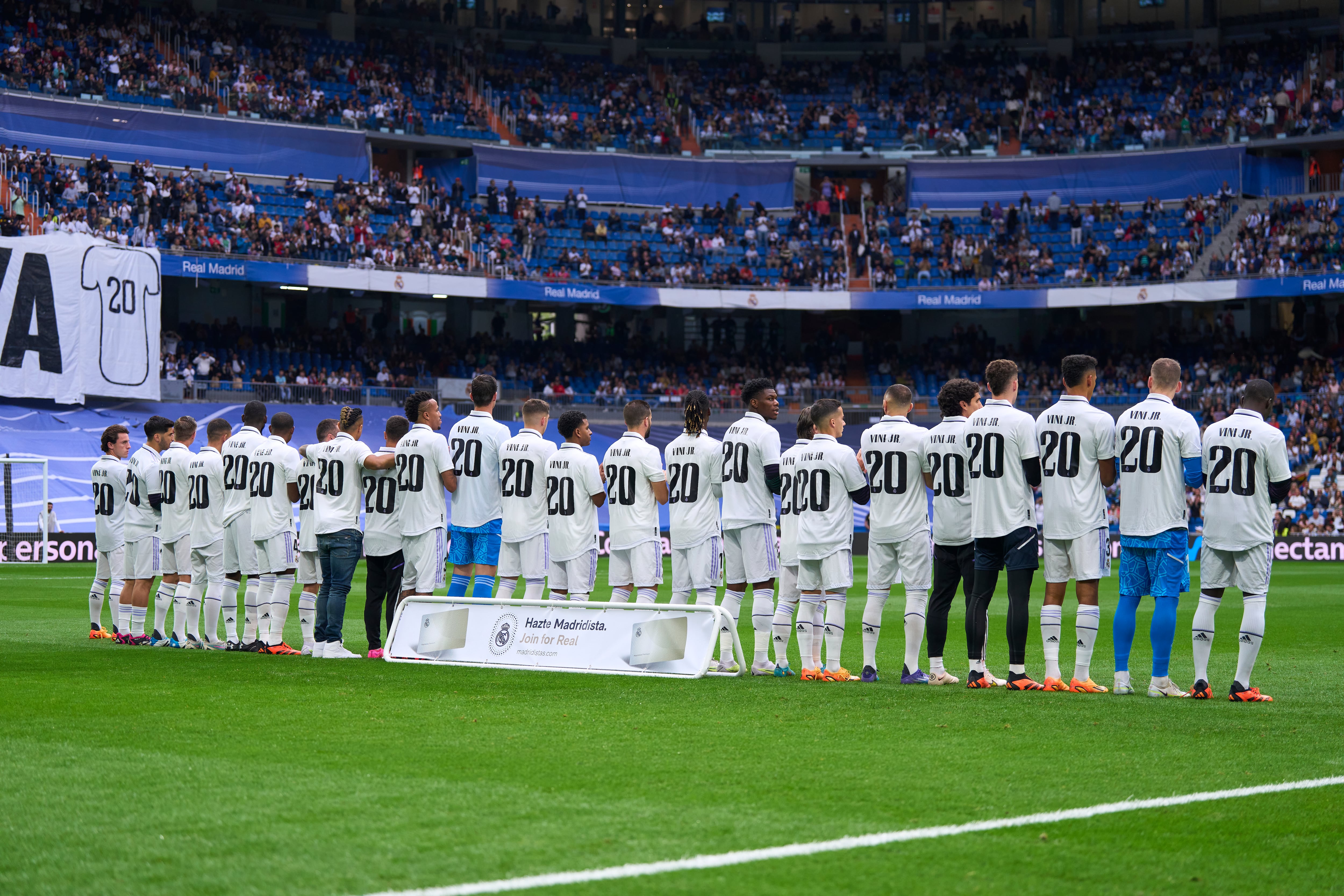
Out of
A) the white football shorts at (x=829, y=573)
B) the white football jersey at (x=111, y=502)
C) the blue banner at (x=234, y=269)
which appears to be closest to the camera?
the white football shorts at (x=829, y=573)

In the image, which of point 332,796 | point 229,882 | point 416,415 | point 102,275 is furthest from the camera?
point 102,275

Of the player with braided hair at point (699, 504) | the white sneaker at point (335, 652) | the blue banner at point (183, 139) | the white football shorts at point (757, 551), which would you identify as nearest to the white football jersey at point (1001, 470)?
the white football shorts at point (757, 551)

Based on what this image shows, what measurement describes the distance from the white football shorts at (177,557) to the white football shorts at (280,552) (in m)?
1.29

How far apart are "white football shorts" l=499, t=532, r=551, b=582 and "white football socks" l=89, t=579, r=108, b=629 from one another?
17.6 ft

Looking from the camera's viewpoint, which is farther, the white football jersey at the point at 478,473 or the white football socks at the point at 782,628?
the white football jersey at the point at 478,473

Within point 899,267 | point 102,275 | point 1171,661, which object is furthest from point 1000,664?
point 899,267

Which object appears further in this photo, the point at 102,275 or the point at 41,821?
the point at 102,275

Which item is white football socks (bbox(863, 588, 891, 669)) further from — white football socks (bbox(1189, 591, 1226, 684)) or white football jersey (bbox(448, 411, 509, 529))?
white football jersey (bbox(448, 411, 509, 529))

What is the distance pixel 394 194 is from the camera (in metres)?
48.7

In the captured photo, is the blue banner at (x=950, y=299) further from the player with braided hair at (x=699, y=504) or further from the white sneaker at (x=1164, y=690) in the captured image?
the white sneaker at (x=1164, y=690)

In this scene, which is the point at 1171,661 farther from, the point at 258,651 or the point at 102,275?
the point at 102,275

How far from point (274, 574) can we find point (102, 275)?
90.8 feet

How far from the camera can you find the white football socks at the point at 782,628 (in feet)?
40.1

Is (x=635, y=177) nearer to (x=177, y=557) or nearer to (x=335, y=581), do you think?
(x=177, y=557)
